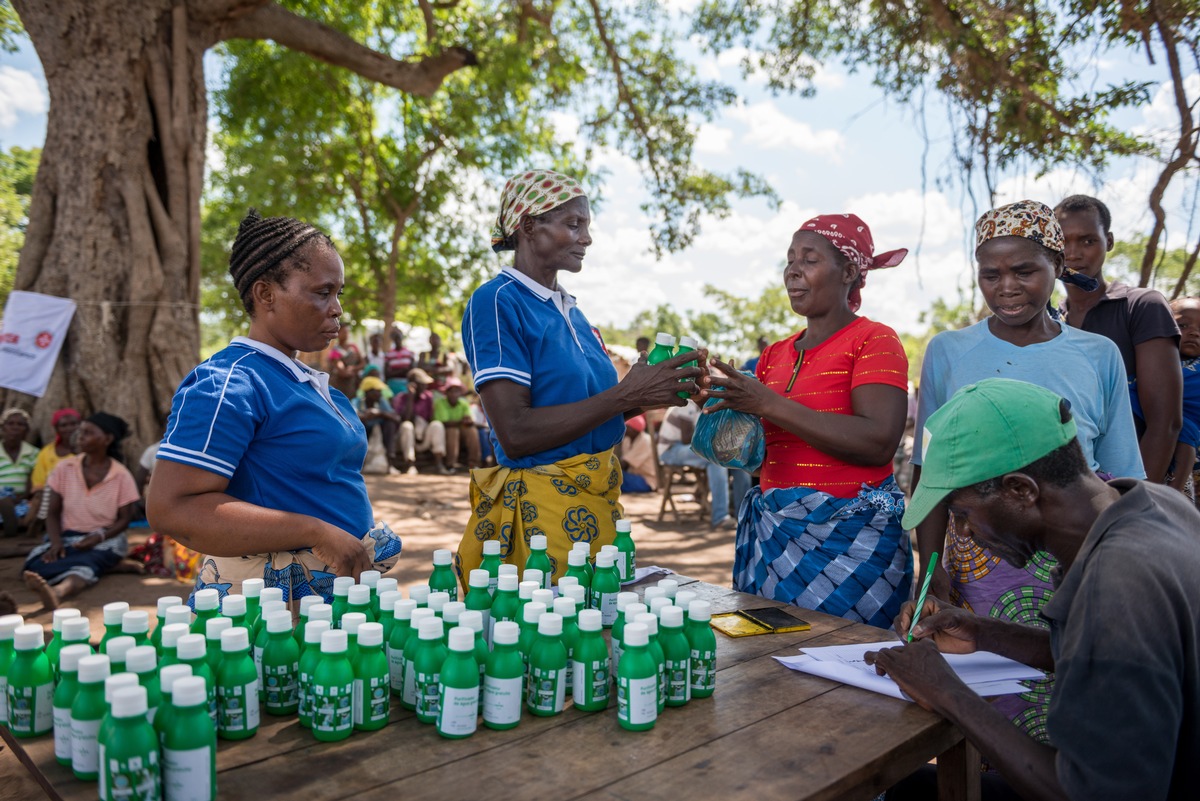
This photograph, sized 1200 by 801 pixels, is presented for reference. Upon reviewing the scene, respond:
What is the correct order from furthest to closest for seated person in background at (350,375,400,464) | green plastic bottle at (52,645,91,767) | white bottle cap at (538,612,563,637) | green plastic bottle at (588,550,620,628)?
seated person in background at (350,375,400,464)
green plastic bottle at (588,550,620,628)
white bottle cap at (538,612,563,637)
green plastic bottle at (52,645,91,767)

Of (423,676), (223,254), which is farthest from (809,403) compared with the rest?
(223,254)

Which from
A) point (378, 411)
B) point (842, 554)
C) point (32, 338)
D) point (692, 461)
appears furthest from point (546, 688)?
point (378, 411)

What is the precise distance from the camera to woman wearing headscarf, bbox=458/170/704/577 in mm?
2641

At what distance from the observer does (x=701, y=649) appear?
1899 mm

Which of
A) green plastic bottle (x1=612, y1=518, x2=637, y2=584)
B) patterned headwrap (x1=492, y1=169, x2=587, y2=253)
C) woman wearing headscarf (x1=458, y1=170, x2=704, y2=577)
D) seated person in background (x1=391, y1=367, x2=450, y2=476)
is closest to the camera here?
green plastic bottle (x1=612, y1=518, x2=637, y2=584)

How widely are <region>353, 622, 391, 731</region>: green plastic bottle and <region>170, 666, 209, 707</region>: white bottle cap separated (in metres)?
A: 0.34

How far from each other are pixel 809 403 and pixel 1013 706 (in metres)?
1.10

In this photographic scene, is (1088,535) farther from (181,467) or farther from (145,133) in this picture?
(145,133)

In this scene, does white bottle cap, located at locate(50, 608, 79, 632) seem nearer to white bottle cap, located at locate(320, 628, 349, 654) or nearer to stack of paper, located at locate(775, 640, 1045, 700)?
white bottle cap, located at locate(320, 628, 349, 654)

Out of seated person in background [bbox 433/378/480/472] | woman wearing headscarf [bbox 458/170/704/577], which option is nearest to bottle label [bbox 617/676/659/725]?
woman wearing headscarf [bbox 458/170/704/577]

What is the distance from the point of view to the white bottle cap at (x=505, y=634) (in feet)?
5.62

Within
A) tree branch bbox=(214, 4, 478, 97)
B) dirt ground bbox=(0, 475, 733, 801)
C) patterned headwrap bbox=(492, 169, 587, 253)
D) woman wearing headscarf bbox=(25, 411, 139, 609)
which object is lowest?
dirt ground bbox=(0, 475, 733, 801)

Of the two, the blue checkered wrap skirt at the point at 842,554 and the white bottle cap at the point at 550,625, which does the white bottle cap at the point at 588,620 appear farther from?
the blue checkered wrap skirt at the point at 842,554

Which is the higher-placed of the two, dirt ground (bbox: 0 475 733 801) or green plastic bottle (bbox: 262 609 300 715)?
green plastic bottle (bbox: 262 609 300 715)
